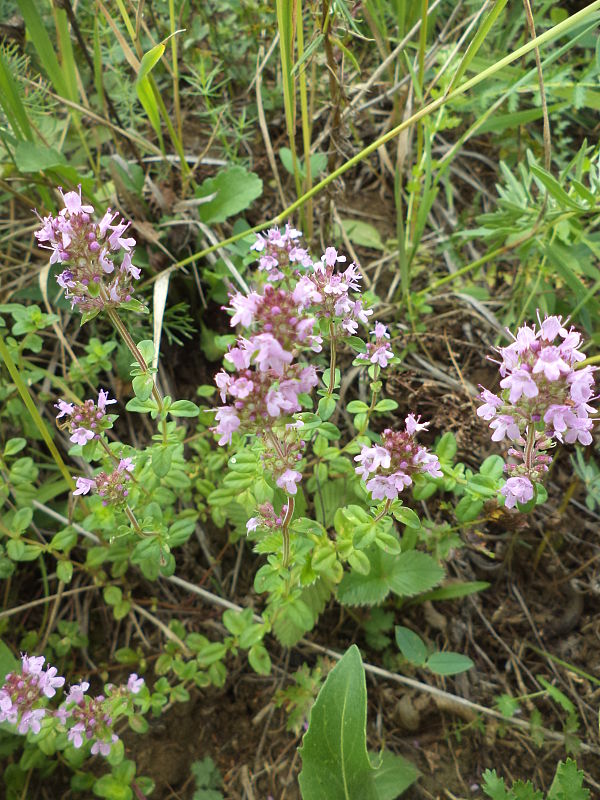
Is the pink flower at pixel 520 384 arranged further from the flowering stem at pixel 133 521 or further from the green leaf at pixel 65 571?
the green leaf at pixel 65 571

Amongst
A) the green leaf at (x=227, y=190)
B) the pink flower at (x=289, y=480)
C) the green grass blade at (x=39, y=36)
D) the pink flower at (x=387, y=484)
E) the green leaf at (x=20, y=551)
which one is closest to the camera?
the pink flower at (x=289, y=480)

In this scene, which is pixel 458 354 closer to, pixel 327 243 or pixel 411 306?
pixel 411 306

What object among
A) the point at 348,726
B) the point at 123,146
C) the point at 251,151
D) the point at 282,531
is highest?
the point at 123,146

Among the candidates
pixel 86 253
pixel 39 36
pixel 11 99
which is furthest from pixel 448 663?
pixel 39 36

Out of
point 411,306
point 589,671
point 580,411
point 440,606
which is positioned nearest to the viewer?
point 580,411

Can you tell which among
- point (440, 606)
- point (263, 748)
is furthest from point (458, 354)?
point (263, 748)

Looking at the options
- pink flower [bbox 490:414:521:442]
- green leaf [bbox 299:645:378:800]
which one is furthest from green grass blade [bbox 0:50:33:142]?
green leaf [bbox 299:645:378:800]

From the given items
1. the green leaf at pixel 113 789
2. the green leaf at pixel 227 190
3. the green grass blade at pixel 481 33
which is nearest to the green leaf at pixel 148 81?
the green leaf at pixel 227 190
